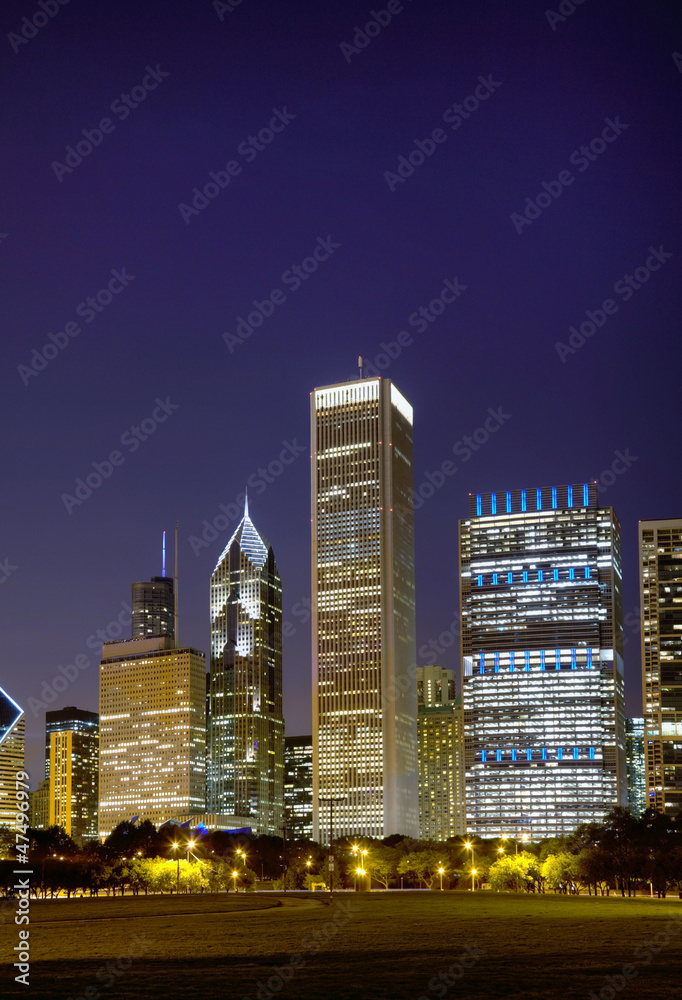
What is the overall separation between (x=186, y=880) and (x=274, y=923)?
75.7 m

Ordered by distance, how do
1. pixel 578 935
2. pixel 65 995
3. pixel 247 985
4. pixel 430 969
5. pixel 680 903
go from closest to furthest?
pixel 65 995, pixel 247 985, pixel 430 969, pixel 578 935, pixel 680 903

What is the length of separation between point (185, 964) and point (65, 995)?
10509mm

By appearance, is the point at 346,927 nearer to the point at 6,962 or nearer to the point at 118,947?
the point at 118,947

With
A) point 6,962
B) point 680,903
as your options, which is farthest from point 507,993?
point 680,903

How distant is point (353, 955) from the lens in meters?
50.9

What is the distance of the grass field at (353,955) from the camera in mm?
39531

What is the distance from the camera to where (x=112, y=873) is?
144 metres

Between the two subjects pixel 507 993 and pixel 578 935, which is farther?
pixel 578 935

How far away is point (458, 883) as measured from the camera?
173 metres

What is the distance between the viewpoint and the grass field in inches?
1556

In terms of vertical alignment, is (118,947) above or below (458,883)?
above

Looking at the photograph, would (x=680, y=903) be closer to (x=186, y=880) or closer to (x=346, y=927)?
(x=346, y=927)

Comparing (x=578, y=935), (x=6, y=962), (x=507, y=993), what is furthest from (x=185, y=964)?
(x=578, y=935)

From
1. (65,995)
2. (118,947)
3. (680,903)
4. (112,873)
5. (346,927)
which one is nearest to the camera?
(65,995)
